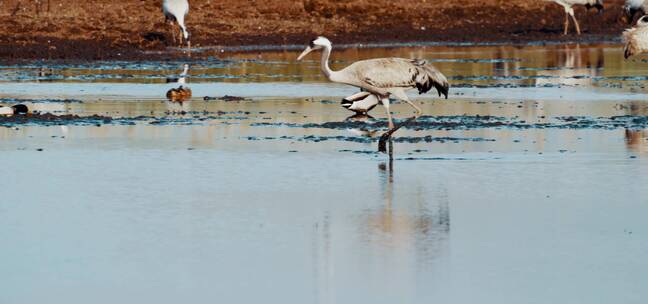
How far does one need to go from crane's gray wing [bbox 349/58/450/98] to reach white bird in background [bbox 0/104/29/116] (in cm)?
425

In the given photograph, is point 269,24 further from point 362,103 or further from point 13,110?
point 13,110

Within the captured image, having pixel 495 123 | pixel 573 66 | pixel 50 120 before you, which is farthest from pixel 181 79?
pixel 495 123

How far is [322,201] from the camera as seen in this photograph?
9891 millimetres

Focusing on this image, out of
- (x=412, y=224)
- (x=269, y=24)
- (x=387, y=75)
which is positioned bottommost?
(x=412, y=224)

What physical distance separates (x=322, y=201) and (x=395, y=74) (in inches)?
158

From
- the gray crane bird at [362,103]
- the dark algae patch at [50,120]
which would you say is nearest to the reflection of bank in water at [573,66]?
the gray crane bird at [362,103]

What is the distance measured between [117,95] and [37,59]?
23.5 feet

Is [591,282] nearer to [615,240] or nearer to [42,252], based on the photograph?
[615,240]

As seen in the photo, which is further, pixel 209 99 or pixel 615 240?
pixel 209 99

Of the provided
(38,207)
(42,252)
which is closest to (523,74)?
(38,207)

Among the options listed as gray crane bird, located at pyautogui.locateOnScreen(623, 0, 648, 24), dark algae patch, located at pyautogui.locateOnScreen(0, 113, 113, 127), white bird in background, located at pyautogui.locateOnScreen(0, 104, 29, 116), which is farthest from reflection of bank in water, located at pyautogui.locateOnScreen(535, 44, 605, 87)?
white bird in background, located at pyautogui.locateOnScreen(0, 104, 29, 116)

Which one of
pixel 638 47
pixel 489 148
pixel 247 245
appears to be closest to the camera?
pixel 247 245

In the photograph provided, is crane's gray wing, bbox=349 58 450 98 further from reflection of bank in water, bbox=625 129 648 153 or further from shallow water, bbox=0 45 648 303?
reflection of bank in water, bbox=625 129 648 153

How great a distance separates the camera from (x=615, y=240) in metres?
8.31
